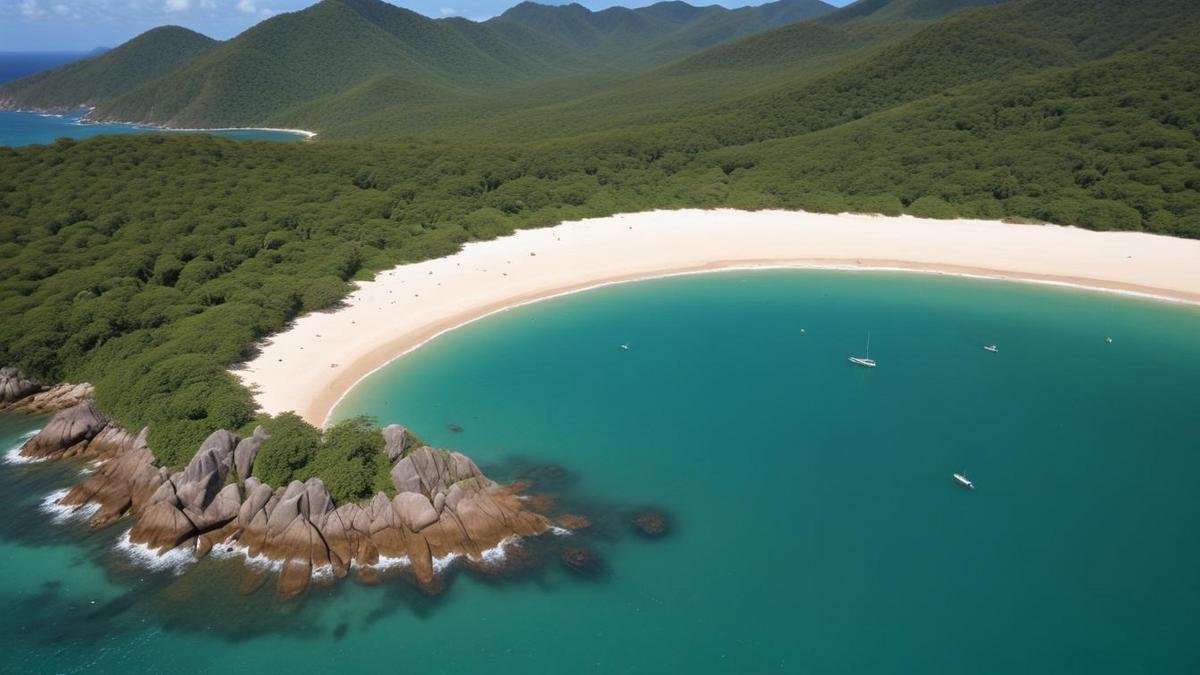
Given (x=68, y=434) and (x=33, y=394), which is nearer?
(x=68, y=434)

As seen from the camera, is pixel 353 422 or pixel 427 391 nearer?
pixel 353 422

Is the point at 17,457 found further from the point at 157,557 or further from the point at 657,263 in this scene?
the point at 657,263

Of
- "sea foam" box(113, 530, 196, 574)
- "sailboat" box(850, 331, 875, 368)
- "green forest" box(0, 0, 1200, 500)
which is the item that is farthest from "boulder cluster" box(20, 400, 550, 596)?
"sailboat" box(850, 331, 875, 368)

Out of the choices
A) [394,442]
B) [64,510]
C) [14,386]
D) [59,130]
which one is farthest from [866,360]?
[59,130]

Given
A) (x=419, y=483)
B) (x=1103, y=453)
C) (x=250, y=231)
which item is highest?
(x=250, y=231)

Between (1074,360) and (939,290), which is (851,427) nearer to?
(1074,360)

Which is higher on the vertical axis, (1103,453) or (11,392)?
(11,392)

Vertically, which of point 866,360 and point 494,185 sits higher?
point 494,185

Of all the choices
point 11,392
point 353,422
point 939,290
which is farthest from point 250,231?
point 939,290
